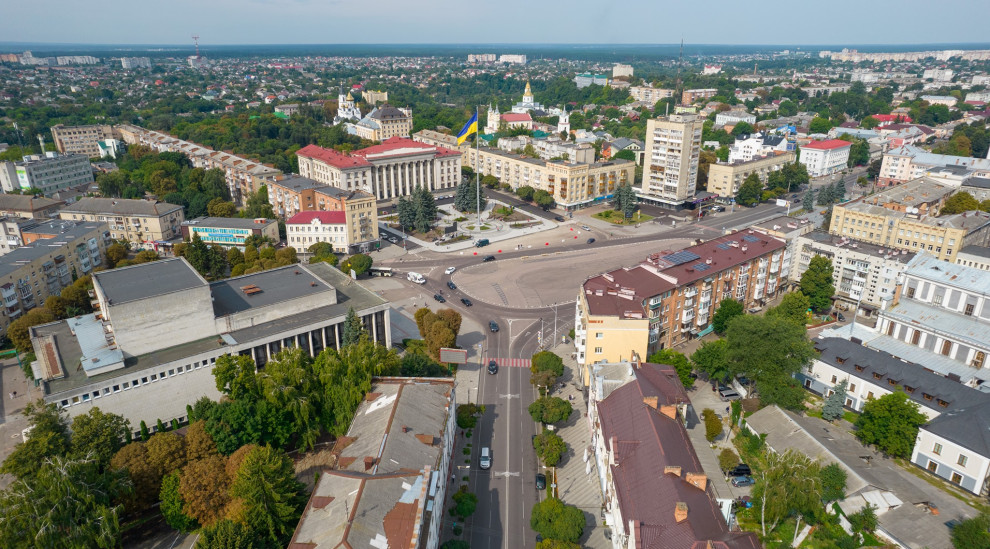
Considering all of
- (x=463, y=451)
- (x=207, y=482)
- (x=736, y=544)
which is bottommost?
(x=463, y=451)

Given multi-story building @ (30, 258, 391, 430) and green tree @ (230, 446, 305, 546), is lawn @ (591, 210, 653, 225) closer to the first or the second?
multi-story building @ (30, 258, 391, 430)

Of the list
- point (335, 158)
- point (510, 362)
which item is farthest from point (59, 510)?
point (335, 158)

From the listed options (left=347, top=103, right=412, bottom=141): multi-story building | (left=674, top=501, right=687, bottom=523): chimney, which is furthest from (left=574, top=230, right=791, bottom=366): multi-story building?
(left=347, top=103, right=412, bottom=141): multi-story building

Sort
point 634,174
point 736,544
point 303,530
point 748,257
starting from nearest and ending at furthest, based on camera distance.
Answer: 1. point 736,544
2. point 303,530
3. point 748,257
4. point 634,174

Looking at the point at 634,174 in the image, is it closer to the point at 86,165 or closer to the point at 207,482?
the point at 207,482

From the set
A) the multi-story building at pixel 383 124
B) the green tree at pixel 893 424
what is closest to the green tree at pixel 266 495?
the green tree at pixel 893 424

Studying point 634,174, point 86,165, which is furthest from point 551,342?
point 86,165
